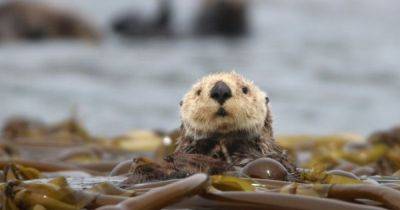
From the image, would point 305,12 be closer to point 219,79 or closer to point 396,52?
point 396,52

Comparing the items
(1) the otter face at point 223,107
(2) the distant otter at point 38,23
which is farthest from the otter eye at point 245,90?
(2) the distant otter at point 38,23

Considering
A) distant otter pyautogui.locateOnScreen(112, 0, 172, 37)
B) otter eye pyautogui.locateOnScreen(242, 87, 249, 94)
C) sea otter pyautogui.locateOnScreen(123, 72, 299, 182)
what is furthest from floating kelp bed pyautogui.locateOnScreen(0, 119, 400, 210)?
distant otter pyautogui.locateOnScreen(112, 0, 172, 37)

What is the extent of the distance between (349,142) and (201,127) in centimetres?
408

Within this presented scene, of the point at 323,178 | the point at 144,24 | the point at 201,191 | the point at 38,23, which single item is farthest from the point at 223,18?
the point at 201,191

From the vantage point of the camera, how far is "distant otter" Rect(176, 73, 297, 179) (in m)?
4.60

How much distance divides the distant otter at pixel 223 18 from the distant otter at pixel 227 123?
80.5 ft

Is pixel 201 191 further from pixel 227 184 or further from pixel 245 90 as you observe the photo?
pixel 245 90

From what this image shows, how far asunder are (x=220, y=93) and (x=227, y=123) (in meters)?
0.15

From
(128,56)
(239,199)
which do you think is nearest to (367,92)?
(128,56)

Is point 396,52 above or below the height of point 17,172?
above

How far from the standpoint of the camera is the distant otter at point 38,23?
86.7 feet

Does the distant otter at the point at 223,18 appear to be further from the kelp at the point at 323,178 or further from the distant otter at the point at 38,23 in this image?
the kelp at the point at 323,178

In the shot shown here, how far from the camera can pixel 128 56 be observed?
25031mm

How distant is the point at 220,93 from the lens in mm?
4582
